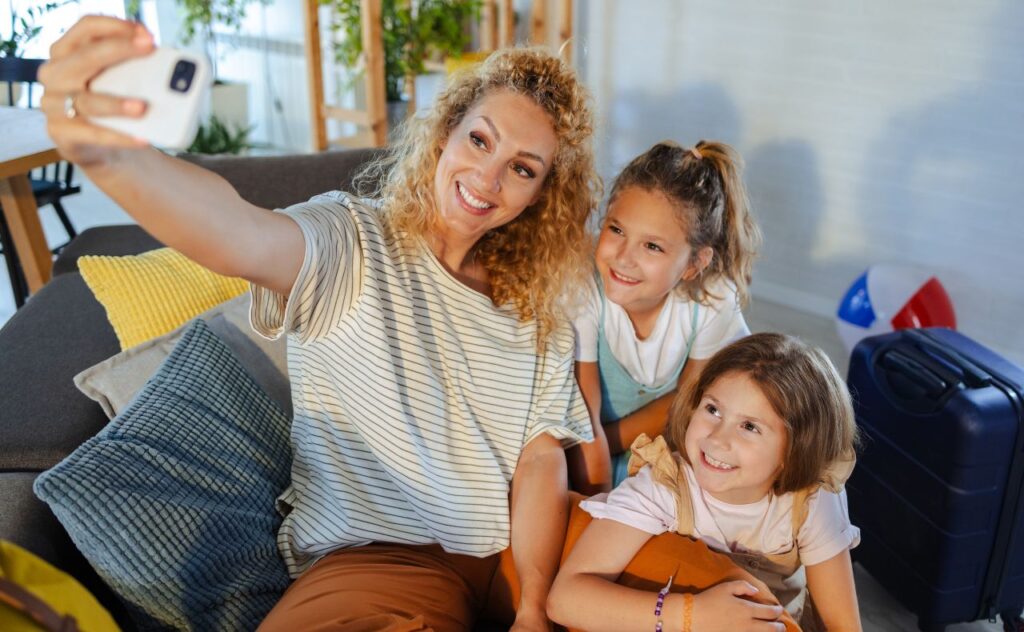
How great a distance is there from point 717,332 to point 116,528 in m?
1.04

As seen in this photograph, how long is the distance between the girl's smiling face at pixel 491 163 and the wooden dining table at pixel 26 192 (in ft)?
4.23

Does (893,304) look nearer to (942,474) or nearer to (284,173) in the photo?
(942,474)

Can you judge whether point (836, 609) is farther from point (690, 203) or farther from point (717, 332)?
point (690, 203)

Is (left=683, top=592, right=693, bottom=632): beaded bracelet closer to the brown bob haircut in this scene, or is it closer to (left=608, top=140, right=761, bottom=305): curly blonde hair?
the brown bob haircut

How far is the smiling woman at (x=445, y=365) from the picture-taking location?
1.32m

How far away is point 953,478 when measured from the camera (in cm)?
182

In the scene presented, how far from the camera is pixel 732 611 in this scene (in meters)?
1.24

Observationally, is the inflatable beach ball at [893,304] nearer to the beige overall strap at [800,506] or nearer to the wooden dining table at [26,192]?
the beige overall strap at [800,506]

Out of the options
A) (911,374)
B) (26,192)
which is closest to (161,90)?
(911,374)

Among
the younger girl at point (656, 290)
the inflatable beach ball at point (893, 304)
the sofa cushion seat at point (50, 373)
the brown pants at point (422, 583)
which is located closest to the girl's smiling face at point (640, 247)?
the younger girl at point (656, 290)

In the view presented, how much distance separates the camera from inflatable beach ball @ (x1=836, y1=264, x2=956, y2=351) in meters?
2.91

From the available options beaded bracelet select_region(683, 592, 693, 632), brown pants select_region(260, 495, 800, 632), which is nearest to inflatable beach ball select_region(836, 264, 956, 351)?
brown pants select_region(260, 495, 800, 632)

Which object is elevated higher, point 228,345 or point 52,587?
point 52,587

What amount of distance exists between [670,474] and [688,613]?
0.74 ft
